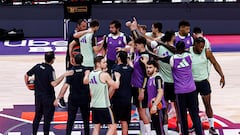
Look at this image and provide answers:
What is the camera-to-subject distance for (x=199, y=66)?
9.82 metres

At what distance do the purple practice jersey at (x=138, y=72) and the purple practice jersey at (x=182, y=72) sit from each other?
537 mm

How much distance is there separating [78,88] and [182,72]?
5.65 ft

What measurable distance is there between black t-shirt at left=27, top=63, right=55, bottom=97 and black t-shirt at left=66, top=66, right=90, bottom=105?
1.02 ft

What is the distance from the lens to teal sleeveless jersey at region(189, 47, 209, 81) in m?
9.80

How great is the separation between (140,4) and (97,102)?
13.1 metres

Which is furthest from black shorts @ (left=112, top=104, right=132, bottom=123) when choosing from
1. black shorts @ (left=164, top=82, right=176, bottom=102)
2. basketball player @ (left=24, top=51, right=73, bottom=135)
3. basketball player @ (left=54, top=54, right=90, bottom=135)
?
basketball player @ (left=24, top=51, right=73, bottom=135)

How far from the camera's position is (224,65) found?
17344mm

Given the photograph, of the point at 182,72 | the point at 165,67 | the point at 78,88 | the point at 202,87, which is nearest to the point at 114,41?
the point at 165,67

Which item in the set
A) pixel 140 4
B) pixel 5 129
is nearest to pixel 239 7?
pixel 140 4

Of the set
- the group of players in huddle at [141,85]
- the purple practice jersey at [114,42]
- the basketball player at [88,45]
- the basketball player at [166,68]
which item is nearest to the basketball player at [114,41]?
the purple practice jersey at [114,42]

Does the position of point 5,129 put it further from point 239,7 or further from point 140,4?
point 239,7

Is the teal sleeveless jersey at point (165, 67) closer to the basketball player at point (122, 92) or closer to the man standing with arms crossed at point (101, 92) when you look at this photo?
the basketball player at point (122, 92)

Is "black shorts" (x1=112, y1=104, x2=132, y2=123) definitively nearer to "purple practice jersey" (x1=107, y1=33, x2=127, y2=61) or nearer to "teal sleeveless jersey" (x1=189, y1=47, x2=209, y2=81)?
"teal sleeveless jersey" (x1=189, y1=47, x2=209, y2=81)

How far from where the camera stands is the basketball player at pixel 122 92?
30.8 ft
